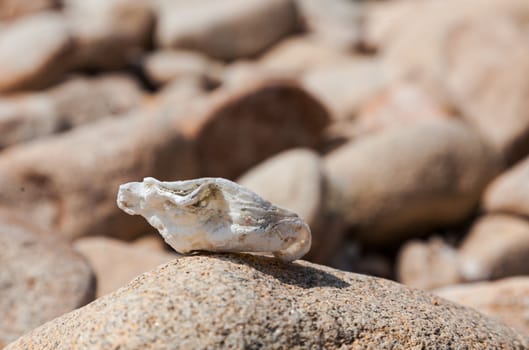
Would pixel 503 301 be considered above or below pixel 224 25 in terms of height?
above

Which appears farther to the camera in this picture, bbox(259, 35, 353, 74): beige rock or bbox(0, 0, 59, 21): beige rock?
bbox(0, 0, 59, 21): beige rock

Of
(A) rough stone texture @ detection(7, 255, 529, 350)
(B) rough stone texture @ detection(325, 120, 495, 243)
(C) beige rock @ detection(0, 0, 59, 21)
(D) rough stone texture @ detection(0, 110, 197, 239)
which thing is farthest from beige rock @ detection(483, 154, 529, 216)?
(C) beige rock @ detection(0, 0, 59, 21)

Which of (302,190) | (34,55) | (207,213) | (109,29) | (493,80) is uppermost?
(207,213)

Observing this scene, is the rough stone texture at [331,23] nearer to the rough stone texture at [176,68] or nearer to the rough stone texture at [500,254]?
the rough stone texture at [176,68]

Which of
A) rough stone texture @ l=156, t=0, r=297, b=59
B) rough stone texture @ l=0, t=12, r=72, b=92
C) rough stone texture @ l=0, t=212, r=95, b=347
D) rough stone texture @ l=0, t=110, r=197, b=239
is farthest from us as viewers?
rough stone texture @ l=156, t=0, r=297, b=59

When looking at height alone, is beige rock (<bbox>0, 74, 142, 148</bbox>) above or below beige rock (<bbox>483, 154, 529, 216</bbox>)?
below

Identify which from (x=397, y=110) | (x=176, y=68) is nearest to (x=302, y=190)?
(x=397, y=110)

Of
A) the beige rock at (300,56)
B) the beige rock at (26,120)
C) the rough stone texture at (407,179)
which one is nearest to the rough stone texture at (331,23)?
the beige rock at (300,56)

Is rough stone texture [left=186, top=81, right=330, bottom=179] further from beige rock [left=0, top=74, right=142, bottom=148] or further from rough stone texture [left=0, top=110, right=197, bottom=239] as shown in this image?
beige rock [left=0, top=74, right=142, bottom=148]

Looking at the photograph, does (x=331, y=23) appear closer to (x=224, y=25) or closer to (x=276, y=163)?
(x=224, y=25)
